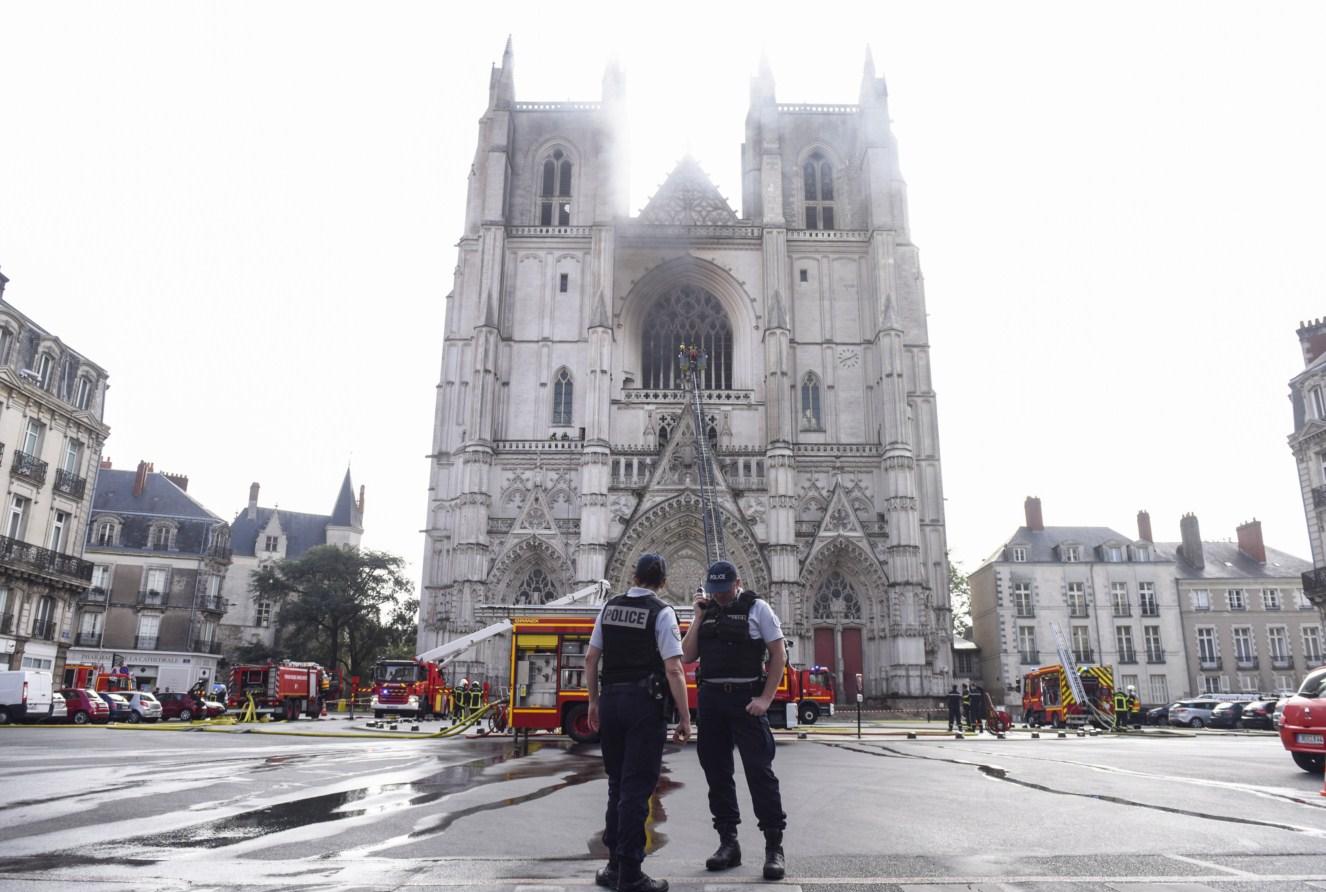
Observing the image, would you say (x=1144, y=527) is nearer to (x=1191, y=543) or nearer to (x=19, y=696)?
(x=1191, y=543)

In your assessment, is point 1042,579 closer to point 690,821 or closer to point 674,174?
point 674,174

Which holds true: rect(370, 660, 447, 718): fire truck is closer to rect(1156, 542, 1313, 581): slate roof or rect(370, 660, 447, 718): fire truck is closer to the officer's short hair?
the officer's short hair

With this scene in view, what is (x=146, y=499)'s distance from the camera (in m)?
48.5

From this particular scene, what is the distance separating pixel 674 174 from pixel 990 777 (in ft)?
127

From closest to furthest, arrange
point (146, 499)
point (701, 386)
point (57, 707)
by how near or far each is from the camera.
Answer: point (57, 707), point (701, 386), point (146, 499)

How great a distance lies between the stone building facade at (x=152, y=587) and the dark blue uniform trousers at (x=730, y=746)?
46.4 meters

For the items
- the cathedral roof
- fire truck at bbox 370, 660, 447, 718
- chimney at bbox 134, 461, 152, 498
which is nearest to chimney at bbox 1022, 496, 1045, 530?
the cathedral roof

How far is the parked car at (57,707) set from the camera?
Answer: 24.7m

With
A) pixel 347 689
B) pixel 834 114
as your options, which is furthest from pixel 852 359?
pixel 347 689

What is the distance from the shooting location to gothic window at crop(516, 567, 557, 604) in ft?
116

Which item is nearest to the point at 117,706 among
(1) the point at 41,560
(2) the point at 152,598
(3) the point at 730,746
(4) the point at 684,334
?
(1) the point at 41,560

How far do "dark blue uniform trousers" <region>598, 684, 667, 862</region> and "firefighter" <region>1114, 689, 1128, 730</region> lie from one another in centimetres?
2828

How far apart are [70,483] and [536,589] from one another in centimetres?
1589

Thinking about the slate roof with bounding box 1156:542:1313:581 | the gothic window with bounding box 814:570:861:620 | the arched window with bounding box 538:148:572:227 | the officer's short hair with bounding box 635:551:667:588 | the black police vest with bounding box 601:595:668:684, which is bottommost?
the black police vest with bounding box 601:595:668:684
